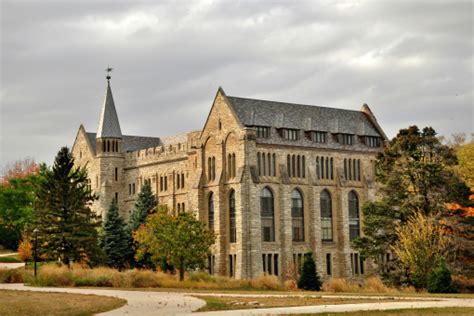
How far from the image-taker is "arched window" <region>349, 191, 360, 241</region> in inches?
3120

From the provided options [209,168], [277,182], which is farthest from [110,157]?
[277,182]

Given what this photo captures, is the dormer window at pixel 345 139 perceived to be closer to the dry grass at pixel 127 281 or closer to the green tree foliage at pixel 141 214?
the green tree foliage at pixel 141 214

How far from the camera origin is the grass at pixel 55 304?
1175 inches

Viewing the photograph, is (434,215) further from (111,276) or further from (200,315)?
(200,315)

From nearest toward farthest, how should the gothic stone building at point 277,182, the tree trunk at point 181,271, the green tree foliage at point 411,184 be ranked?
the green tree foliage at point 411,184 → the tree trunk at point 181,271 → the gothic stone building at point 277,182

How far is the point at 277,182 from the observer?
2916 inches

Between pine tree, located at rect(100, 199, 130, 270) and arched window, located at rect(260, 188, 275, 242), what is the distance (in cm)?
1467

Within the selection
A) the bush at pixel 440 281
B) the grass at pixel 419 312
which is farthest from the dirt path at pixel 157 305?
the bush at pixel 440 281

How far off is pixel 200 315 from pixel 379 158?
109ft

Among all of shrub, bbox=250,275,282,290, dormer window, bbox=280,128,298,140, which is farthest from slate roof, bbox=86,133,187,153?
shrub, bbox=250,275,282,290

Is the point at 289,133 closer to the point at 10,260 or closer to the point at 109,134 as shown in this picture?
the point at 109,134

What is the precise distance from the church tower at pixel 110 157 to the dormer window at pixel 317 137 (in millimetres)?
26060

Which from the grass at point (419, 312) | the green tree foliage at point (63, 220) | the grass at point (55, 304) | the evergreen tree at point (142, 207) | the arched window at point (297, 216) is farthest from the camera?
the evergreen tree at point (142, 207)

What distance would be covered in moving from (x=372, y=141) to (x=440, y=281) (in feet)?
123
